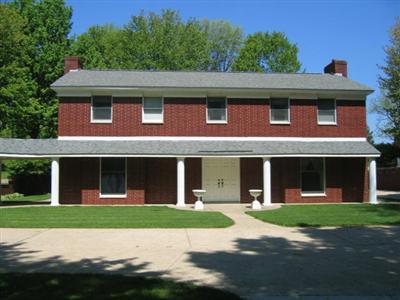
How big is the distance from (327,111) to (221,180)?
6.56 m

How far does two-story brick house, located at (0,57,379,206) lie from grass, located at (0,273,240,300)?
46.0 ft

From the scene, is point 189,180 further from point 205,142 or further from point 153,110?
point 153,110

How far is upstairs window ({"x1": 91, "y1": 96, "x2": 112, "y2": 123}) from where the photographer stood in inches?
899

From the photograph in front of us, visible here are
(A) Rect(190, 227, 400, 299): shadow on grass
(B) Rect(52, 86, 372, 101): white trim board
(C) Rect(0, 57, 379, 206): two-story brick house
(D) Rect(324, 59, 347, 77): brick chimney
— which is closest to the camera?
(A) Rect(190, 227, 400, 299): shadow on grass

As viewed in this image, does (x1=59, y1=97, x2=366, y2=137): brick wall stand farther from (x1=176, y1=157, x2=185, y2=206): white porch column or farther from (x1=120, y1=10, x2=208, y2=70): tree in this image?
(x1=120, y1=10, x2=208, y2=70): tree

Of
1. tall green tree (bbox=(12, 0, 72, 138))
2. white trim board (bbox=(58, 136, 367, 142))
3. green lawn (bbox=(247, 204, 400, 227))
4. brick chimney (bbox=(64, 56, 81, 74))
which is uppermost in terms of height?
tall green tree (bbox=(12, 0, 72, 138))

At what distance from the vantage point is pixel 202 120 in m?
23.3

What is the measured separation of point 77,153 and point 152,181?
13.1 feet

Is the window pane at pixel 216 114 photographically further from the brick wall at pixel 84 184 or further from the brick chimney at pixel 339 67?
the brick chimney at pixel 339 67

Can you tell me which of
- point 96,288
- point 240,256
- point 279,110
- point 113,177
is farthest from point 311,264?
point 279,110

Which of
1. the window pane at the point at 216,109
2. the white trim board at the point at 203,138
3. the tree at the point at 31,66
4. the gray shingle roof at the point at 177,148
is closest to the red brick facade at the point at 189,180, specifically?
the gray shingle roof at the point at 177,148

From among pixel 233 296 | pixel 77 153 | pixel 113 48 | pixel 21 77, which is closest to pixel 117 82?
A: pixel 77 153

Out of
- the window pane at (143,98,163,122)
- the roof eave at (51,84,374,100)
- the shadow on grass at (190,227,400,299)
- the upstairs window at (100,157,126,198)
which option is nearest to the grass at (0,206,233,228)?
the shadow on grass at (190,227,400,299)

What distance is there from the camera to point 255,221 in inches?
628
